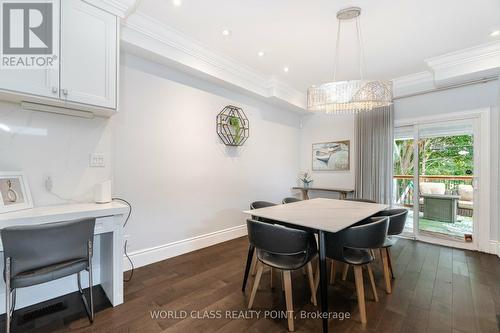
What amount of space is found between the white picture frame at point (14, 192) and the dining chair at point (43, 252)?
0.54 metres

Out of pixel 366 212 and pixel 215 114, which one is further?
pixel 215 114

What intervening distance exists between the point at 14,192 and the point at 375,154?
16.0 ft

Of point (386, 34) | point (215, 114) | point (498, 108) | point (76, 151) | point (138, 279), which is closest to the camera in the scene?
point (76, 151)

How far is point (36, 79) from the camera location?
1.71 meters

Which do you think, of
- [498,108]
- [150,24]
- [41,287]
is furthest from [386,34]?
Result: [41,287]

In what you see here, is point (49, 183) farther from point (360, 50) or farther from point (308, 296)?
point (360, 50)

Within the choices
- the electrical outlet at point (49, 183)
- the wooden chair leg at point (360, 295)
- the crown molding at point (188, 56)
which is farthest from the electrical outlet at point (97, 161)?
the wooden chair leg at point (360, 295)

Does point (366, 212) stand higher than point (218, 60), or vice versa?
point (218, 60)

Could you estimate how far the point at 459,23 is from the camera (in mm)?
2486

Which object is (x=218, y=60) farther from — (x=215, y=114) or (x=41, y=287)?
(x=41, y=287)

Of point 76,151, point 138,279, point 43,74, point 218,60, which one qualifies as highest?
point 218,60

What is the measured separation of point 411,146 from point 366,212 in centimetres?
253

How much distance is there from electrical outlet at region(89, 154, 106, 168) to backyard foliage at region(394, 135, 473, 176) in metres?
4.62

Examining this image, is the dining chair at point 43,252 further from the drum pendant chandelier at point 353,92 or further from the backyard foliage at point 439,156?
the backyard foliage at point 439,156
